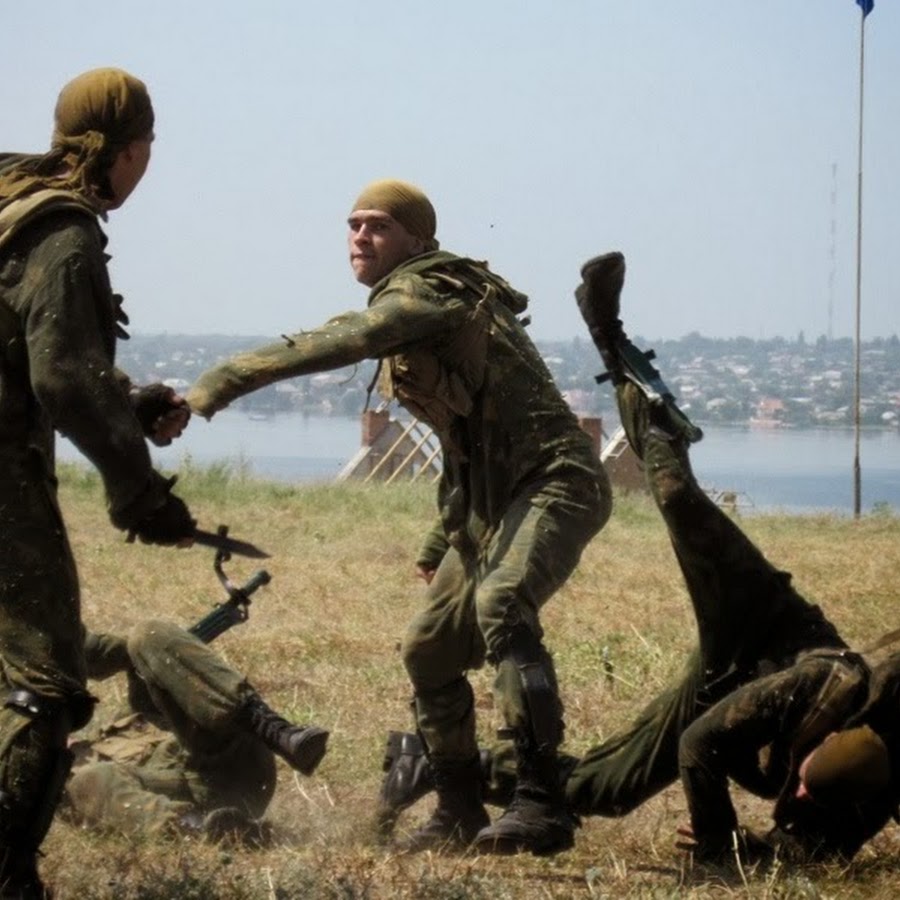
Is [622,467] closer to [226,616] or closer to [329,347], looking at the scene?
[226,616]

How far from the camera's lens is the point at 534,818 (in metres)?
6.42

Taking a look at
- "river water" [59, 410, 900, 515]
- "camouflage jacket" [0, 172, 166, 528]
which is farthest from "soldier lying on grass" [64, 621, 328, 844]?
"river water" [59, 410, 900, 515]

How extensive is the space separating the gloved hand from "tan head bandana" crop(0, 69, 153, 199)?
21.2 inches

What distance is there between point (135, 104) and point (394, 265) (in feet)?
5.08

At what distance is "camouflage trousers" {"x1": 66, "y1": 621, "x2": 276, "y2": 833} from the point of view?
7031 millimetres

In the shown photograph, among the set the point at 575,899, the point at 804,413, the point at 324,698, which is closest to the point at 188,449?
the point at 324,698

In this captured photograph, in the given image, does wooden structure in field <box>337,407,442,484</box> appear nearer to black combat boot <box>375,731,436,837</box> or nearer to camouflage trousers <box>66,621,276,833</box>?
black combat boot <box>375,731,436,837</box>

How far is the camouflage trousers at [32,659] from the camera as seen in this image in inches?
216

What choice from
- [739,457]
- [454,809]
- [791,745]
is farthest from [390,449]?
[791,745]

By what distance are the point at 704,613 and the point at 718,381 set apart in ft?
148

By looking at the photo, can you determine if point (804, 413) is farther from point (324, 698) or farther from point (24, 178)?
point (24, 178)

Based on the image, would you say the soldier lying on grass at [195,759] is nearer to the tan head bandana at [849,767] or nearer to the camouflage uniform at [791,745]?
the camouflage uniform at [791,745]

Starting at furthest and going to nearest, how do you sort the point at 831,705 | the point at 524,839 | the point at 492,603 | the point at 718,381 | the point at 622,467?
the point at 718,381
the point at 622,467
the point at 492,603
the point at 524,839
the point at 831,705


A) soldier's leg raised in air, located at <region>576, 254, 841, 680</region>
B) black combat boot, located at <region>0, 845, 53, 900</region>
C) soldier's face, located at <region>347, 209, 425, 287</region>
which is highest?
soldier's face, located at <region>347, 209, 425, 287</region>
